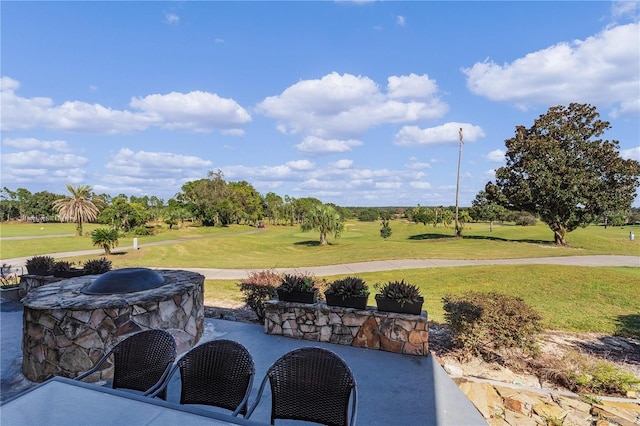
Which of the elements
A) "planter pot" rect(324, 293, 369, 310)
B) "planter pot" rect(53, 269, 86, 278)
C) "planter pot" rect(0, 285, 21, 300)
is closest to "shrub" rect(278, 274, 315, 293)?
"planter pot" rect(324, 293, 369, 310)

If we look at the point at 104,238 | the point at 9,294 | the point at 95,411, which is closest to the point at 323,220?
the point at 104,238

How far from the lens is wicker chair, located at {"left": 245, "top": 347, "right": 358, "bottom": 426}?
238cm

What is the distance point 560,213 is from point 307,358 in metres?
27.9

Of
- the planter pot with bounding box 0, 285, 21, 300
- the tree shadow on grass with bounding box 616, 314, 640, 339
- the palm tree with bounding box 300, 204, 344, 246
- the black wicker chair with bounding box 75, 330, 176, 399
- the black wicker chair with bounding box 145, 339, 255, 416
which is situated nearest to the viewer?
the black wicker chair with bounding box 145, 339, 255, 416

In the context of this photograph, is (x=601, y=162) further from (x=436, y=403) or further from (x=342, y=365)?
(x=342, y=365)

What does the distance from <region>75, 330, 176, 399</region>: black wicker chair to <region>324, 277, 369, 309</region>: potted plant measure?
2.90 meters

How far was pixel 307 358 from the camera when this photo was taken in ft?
8.18

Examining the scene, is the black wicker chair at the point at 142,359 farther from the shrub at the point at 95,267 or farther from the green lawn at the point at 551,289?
the green lawn at the point at 551,289

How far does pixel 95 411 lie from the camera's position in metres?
1.90

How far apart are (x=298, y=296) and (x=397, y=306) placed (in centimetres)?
164

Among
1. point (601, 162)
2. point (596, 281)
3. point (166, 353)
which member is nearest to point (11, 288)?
point (166, 353)

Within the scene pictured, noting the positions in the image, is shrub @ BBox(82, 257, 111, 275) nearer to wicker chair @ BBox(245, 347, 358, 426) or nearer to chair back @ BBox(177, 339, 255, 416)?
chair back @ BBox(177, 339, 255, 416)

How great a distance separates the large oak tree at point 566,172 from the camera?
74.0ft

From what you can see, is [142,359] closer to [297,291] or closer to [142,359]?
[142,359]
